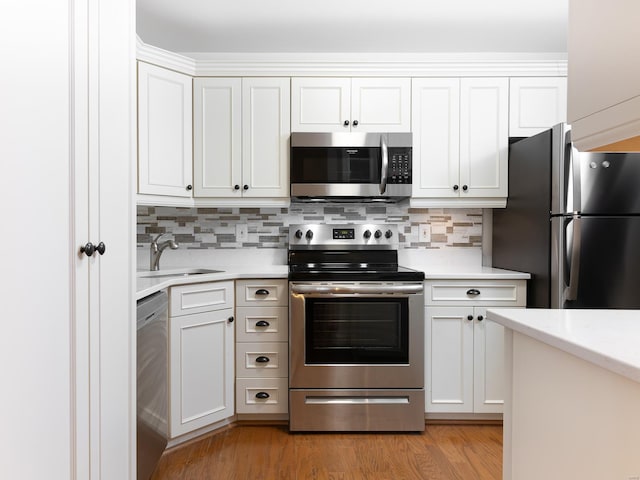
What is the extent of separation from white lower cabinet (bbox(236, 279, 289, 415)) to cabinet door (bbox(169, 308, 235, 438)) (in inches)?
2.5

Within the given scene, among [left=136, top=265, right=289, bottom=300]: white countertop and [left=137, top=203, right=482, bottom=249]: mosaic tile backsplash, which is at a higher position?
[left=137, top=203, right=482, bottom=249]: mosaic tile backsplash

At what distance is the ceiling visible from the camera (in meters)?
2.43

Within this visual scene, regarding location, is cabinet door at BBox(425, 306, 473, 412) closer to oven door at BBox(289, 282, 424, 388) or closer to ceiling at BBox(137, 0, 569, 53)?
oven door at BBox(289, 282, 424, 388)

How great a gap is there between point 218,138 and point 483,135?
5.69 ft

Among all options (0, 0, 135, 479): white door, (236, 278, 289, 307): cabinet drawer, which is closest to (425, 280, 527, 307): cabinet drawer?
(236, 278, 289, 307): cabinet drawer

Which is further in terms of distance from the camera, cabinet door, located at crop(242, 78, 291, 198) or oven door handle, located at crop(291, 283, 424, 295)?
cabinet door, located at crop(242, 78, 291, 198)

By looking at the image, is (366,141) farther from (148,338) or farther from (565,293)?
(148,338)

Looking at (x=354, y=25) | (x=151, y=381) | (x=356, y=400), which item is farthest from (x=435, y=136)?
(x=151, y=381)

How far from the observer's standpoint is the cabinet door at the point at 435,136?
2.96 metres

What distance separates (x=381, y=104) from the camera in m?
2.96

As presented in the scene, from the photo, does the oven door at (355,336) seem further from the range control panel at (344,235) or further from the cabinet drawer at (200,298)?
the range control panel at (344,235)

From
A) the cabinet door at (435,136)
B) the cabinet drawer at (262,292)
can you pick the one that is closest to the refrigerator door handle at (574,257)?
the cabinet door at (435,136)

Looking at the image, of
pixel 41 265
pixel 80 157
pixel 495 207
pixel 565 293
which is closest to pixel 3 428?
pixel 41 265

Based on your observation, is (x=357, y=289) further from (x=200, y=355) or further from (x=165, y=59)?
(x=165, y=59)
